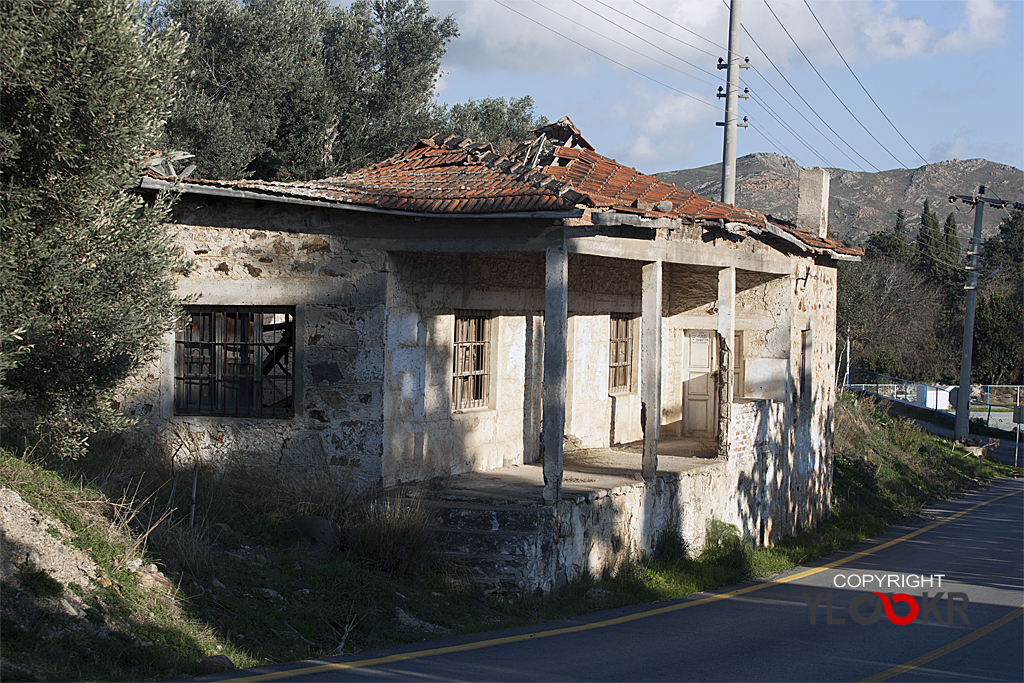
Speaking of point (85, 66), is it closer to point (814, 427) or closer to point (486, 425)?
point (486, 425)

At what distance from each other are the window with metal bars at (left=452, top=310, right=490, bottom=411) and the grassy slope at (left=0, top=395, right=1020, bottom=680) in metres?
2.97

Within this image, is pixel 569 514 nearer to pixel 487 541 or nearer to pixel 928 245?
pixel 487 541

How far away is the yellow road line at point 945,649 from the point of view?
7598mm

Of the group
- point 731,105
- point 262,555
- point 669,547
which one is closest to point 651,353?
point 669,547

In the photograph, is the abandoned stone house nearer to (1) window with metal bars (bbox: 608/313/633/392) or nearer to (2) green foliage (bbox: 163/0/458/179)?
(1) window with metal bars (bbox: 608/313/633/392)

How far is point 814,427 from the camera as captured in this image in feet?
55.3

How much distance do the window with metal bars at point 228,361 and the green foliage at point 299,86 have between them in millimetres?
11639

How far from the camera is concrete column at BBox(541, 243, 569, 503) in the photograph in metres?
10.1

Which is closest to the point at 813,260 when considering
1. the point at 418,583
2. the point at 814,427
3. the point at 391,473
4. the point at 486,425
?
the point at 814,427

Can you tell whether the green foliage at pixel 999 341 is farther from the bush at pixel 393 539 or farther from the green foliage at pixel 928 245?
the bush at pixel 393 539

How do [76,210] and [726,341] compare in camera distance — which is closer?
[76,210]

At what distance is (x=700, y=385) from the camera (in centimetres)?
1739

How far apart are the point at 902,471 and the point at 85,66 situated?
70.0 feet

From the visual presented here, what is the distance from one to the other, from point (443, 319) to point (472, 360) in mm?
993
